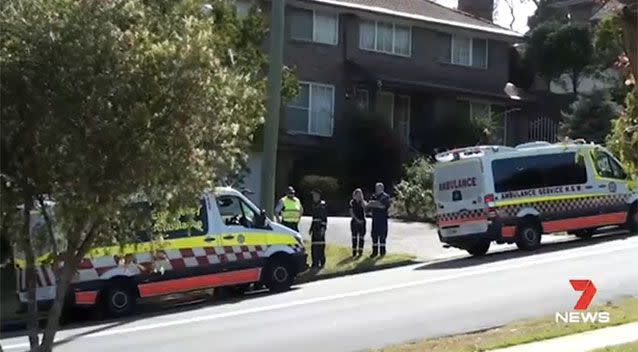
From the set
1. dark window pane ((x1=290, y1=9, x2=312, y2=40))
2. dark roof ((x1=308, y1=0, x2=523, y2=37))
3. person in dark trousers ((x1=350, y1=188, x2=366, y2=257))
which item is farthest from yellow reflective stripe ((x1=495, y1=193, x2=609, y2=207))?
dark roof ((x1=308, y1=0, x2=523, y2=37))

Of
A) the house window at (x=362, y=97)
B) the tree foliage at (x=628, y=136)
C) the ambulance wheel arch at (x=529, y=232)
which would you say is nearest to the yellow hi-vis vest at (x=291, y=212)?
the ambulance wheel arch at (x=529, y=232)

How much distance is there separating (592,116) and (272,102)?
23.2m

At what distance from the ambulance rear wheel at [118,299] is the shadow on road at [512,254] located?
22.0 feet

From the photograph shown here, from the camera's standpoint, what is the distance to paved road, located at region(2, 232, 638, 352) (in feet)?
48.5

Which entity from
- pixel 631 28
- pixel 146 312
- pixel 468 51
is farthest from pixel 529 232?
pixel 468 51

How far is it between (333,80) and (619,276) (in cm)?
2493

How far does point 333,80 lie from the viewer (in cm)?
4278

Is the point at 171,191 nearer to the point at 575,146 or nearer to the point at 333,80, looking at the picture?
the point at 575,146

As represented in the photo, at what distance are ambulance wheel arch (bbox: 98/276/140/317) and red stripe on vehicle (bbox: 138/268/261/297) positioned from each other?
0.21 metres

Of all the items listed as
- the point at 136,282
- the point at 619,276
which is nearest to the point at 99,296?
the point at 136,282

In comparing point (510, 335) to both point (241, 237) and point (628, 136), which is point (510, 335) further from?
point (241, 237)

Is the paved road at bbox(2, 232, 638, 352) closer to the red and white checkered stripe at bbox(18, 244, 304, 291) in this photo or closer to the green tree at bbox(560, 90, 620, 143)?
the red and white checkered stripe at bbox(18, 244, 304, 291)

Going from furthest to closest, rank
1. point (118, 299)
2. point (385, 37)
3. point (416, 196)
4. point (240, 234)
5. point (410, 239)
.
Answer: point (385, 37) → point (416, 196) → point (410, 239) → point (240, 234) → point (118, 299)

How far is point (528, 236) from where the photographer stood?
24.8 metres
